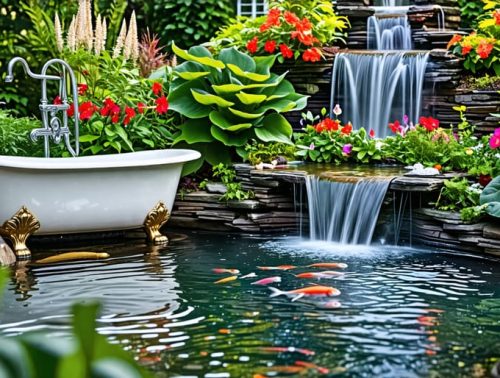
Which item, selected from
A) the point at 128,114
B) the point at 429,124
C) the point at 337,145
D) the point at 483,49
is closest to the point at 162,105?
the point at 128,114

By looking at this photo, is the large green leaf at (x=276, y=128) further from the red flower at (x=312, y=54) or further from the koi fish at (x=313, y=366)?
the koi fish at (x=313, y=366)

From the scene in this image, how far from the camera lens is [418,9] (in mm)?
9977

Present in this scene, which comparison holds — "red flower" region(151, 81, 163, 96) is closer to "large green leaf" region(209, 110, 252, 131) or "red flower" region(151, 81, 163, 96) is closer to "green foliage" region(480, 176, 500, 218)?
"large green leaf" region(209, 110, 252, 131)

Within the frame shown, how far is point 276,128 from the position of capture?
26.0 ft

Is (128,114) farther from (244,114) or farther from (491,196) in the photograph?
(491,196)

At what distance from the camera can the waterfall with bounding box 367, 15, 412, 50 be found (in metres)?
9.91

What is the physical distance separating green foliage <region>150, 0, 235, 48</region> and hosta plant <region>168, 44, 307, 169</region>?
422 centimetres

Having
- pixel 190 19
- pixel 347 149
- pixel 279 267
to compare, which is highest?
pixel 190 19

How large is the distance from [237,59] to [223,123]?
2.61ft

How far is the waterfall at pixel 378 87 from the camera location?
28.6 ft

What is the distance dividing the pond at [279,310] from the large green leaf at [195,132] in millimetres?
1449

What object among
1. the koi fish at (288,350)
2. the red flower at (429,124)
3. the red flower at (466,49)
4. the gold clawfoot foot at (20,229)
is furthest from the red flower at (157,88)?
the koi fish at (288,350)

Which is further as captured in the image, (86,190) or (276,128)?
(276,128)

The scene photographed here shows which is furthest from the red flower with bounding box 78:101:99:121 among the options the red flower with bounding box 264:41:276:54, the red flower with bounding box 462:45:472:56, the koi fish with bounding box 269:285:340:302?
the red flower with bounding box 462:45:472:56
